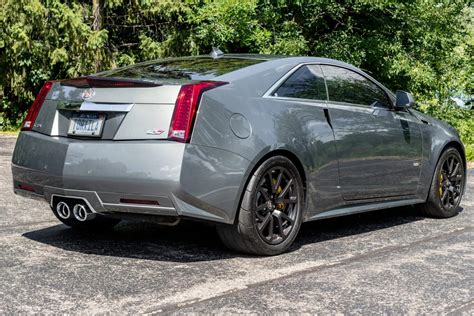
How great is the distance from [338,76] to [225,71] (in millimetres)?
1259

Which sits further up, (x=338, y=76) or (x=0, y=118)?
(x=338, y=76)

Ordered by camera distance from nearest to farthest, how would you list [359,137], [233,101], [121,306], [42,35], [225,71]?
[121,306] < [233,101] < [225,71] < [359,137] < [42,35]

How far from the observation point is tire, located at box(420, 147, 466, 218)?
697cm

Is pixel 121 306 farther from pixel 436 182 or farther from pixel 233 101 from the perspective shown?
pixel 436 182

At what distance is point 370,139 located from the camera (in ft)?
19.7

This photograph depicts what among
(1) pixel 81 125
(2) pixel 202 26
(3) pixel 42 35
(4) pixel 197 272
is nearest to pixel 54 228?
(1) pixel 81 125

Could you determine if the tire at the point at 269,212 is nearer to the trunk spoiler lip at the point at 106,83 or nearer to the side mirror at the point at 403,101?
the trunk spoiler lip at the point at 106,83

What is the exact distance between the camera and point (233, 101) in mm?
4883

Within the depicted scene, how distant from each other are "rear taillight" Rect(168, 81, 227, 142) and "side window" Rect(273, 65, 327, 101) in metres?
0.82

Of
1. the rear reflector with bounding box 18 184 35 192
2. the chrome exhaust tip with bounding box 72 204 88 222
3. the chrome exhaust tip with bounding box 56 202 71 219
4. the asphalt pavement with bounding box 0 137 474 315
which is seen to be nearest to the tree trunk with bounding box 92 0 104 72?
the asphalt pavement with bounding box 0 137 474 315

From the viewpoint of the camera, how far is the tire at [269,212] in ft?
16.1

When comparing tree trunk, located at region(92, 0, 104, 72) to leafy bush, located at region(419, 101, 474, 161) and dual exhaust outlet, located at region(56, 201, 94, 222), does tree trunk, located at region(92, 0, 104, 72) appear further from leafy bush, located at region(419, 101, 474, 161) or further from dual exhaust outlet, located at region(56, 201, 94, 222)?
dual exhaust outlet, located at region(56, 201, 94, 222)

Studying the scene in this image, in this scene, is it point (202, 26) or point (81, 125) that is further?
point (202, 26)

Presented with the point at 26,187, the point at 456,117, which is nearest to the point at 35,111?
the point at 26,187
